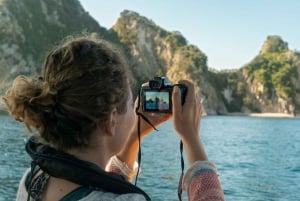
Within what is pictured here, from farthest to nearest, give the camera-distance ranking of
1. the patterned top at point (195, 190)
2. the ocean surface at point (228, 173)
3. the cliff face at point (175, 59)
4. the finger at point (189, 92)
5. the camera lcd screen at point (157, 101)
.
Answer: the cliff face at point (175, 59) < the ocean surface at point (228, 173) < the camera lcd screen at point (157, 101) < the finger at point (189, 92) < the patterned top at point (195, 190)

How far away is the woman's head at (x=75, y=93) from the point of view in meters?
1.27

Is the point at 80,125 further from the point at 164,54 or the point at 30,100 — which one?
the point at 164,54

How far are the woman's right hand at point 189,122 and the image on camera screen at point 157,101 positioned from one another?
0.45 feet

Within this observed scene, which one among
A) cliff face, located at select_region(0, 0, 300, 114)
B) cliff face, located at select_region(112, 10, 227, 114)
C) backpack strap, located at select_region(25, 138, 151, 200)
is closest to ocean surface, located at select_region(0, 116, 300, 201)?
backpack strap, located at select_region(25, 138, 151, 200)

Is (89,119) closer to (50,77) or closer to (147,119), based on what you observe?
(50,77)

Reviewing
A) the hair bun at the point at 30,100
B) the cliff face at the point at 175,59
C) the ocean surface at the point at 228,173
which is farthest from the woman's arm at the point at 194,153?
the cliff face at the point at 175,59

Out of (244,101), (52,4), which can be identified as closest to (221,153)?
(52,4)

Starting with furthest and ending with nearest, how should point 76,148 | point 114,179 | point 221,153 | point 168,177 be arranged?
1. point 221,153
2. point 168,177
3. point 76,148
4. point 114,179

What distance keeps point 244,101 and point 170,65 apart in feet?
85.0

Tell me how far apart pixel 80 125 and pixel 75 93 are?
9 cm

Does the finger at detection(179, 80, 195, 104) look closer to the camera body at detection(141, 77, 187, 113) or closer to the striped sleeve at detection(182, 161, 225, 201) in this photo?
the camera body at detection(141, 77, 187, 113)

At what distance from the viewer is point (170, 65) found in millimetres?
138250

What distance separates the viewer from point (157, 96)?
172 centimetres

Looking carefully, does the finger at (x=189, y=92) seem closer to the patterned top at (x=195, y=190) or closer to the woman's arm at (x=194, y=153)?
the woman's arm at (x=194, y=153)
